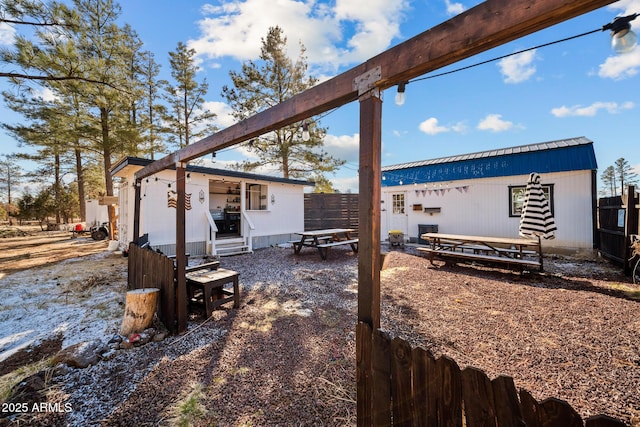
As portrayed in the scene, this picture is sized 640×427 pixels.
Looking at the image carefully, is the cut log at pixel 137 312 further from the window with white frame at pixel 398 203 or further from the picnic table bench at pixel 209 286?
the window with white frame at pixel 398 203

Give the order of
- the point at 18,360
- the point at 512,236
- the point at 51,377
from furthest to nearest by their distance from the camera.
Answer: the point at 512,236
the point at 18,360
the point at 51,377

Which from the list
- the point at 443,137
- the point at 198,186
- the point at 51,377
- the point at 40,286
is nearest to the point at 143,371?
the point at 51,377

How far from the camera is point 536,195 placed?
541 centimetres

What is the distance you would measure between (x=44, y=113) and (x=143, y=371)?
13.9 metres

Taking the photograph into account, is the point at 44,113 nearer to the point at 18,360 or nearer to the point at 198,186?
the point at 198,186

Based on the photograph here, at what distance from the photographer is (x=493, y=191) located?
8938mm

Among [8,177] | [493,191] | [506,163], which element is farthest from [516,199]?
[8,177]

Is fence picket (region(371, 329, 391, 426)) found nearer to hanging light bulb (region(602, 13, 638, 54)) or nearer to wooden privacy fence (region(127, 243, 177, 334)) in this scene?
hanging light bulb (region(602, 13, 638, 54))

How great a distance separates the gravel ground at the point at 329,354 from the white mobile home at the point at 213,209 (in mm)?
3746

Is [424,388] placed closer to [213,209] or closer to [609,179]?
[213,209]

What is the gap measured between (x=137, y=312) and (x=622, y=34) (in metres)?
4.65

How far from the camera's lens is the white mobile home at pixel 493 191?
7562mm

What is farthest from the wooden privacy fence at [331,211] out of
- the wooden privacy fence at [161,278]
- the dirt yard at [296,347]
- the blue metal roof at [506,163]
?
the wooden privacy fence at [161,278]

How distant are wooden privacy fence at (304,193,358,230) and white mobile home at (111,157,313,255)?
82 cm
